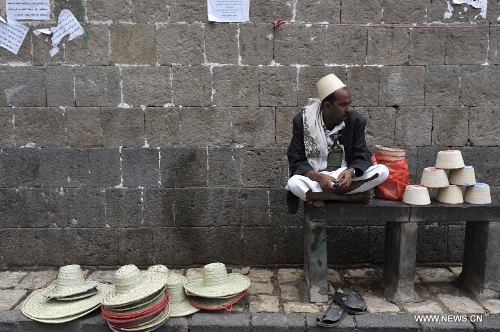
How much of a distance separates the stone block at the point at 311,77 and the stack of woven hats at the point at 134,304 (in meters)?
2.54

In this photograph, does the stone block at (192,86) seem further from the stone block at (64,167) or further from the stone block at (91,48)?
the stone block at (64,167)

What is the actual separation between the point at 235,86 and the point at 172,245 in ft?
6.47

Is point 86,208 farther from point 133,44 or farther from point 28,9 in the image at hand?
point 28,9

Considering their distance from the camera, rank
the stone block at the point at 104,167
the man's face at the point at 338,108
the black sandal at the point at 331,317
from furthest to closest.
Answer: the stone block at the point at 104,167 → the man's face at the point at 338,108 → the black sandal at the point at 331,317

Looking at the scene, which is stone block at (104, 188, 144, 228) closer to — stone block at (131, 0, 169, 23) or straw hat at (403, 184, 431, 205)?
stone block at (131, 0, 169, 23)

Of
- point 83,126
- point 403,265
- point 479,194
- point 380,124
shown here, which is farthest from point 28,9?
point 479,194

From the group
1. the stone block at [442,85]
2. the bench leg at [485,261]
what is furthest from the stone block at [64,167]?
the bench leg at [485,261]

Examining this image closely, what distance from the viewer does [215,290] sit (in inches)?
171

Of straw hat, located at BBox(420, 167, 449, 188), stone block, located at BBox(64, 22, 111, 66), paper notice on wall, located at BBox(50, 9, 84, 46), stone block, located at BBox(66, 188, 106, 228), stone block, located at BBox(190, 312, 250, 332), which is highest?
paper notice on wall, located at BBox(50, 9, 84, 46)

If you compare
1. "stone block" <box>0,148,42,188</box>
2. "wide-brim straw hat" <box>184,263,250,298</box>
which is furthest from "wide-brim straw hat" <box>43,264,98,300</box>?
"stone block" <box>0,148,42,188</box>

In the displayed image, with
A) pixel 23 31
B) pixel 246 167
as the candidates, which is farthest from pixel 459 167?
pixel 23 31

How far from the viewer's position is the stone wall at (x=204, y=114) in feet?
16.6

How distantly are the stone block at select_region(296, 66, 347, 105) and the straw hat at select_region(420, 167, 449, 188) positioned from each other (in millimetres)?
1406

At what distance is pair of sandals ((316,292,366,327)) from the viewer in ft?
13.3
